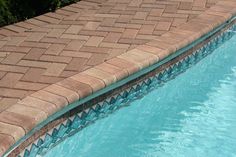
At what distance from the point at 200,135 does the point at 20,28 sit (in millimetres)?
3059

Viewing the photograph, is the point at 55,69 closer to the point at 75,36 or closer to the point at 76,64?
the point at 76,64

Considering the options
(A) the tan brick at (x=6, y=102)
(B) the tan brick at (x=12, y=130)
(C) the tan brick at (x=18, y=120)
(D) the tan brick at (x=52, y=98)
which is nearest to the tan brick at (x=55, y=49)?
(D) the tan brick at (x=52, y=98)

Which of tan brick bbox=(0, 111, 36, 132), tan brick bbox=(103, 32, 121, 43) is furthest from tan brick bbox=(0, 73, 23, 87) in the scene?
tan brick bbox=(103, 32, 121, 43)

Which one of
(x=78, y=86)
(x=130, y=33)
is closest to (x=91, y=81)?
(x=78, y=86)

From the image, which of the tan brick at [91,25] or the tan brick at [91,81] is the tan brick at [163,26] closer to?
the tan brick at [91,25]

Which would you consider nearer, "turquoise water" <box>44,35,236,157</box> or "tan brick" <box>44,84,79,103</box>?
"tan brick" <box>44,84,79,103</box>

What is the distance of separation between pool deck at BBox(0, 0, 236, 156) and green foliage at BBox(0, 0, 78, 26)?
201mm

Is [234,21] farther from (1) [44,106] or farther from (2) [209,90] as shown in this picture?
(1) [44,106]

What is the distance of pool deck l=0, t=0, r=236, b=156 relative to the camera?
4137 millimetres

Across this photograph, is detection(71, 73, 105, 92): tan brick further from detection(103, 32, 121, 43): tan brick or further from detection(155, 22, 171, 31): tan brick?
detection(155, 22, 171, 31): tan brick

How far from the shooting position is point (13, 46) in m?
5.52

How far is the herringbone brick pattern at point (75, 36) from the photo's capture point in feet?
15.5

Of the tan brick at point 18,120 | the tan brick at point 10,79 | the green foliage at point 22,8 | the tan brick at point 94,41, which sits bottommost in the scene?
the tan brick at point 18,120

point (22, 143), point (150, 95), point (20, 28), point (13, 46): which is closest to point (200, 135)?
point (150, 95)
